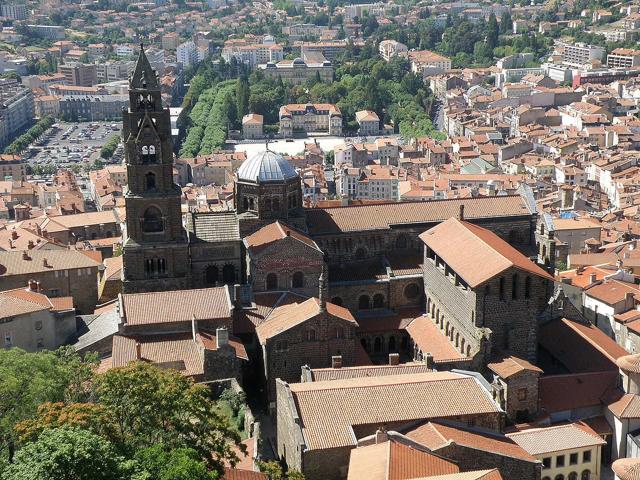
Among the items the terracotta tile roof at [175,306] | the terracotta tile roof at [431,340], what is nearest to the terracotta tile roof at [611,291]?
the terracotta tile roof at [431,340]

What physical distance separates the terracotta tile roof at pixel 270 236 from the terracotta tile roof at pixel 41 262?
14217 millimetres

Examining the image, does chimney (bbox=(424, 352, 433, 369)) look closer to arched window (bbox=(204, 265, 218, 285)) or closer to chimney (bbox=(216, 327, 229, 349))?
chimney (bbox=(216, 327, 229, 349))

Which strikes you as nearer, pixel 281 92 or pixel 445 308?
pixel 445 308

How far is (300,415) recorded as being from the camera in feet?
139

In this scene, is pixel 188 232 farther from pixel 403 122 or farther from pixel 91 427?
pixel 403 122

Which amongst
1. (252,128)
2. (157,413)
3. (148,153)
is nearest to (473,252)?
(148,153)

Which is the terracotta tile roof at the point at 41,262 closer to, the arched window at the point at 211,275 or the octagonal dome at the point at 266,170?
the arched window at the point at 211,275

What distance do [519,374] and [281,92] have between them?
6034 inches

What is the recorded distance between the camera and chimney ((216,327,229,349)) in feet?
158

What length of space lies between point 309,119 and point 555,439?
140 meters

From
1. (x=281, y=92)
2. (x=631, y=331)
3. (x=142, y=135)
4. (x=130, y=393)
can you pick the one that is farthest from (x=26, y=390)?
(x=281, y=92)

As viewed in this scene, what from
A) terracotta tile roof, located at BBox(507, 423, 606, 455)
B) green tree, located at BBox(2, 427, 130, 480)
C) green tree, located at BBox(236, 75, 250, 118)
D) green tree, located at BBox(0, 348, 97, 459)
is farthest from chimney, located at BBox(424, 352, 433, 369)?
green tree, located at BBox(236, 75, 250, 118)

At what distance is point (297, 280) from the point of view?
55094 millimetres

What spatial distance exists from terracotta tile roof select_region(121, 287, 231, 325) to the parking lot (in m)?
116
